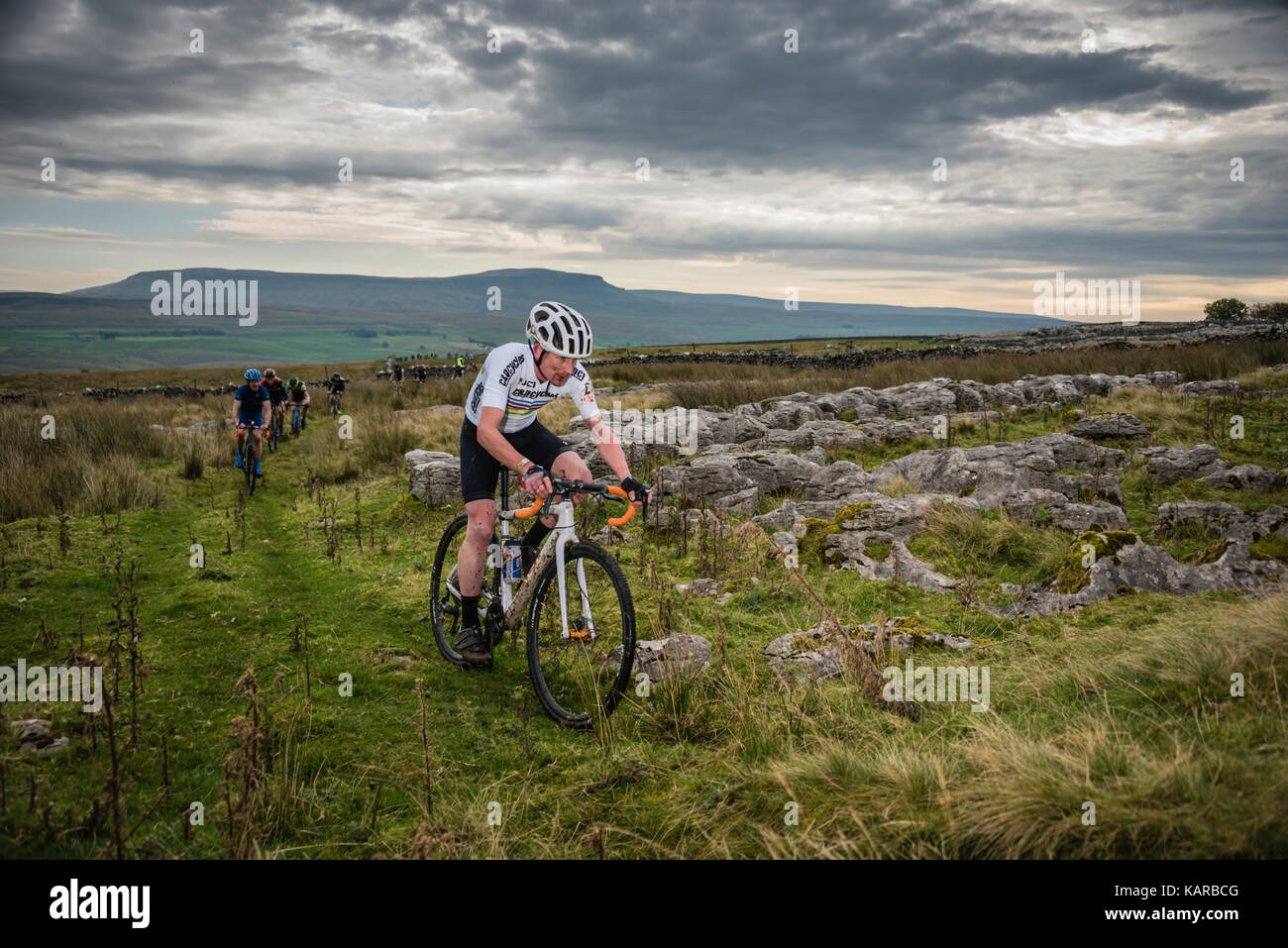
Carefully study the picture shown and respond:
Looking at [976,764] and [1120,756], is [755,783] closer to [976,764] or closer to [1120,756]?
[976,764]

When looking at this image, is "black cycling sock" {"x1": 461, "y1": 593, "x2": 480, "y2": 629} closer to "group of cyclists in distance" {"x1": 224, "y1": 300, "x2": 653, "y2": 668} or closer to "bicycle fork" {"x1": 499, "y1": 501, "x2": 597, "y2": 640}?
"group of cyclists in distance" {"x1": 224, "y1": 300, "x2": 653, "y2": 668}

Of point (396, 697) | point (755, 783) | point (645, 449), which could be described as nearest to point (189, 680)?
point (396, 697)

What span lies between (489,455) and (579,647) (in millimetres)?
1638

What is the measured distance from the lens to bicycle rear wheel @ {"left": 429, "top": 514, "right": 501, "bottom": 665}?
5.73 m

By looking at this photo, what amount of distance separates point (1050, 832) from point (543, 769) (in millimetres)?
2581

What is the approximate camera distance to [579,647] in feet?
16.0

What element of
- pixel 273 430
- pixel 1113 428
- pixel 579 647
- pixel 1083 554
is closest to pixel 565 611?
pixel 579 647

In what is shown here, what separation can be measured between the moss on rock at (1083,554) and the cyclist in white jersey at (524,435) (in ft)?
13.0

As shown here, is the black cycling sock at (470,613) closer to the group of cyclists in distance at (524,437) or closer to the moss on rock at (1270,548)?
the group of cyclists in distance at (524,437)

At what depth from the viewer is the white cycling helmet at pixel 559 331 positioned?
4.81 m

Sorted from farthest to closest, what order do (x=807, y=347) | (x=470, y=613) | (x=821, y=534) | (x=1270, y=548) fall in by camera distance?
1. (x=807, y=347)
2. (x=821, y=534)
3. (x=1270, y=548)
4. (x=470, y=613)

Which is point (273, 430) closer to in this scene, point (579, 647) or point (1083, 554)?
point (579, 647)

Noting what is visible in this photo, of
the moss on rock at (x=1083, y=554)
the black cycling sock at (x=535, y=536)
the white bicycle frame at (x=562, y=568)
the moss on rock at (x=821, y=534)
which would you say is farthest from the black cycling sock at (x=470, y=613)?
the moss on rock at (x=1083, y=554)

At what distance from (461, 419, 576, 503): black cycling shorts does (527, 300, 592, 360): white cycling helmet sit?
755mm
